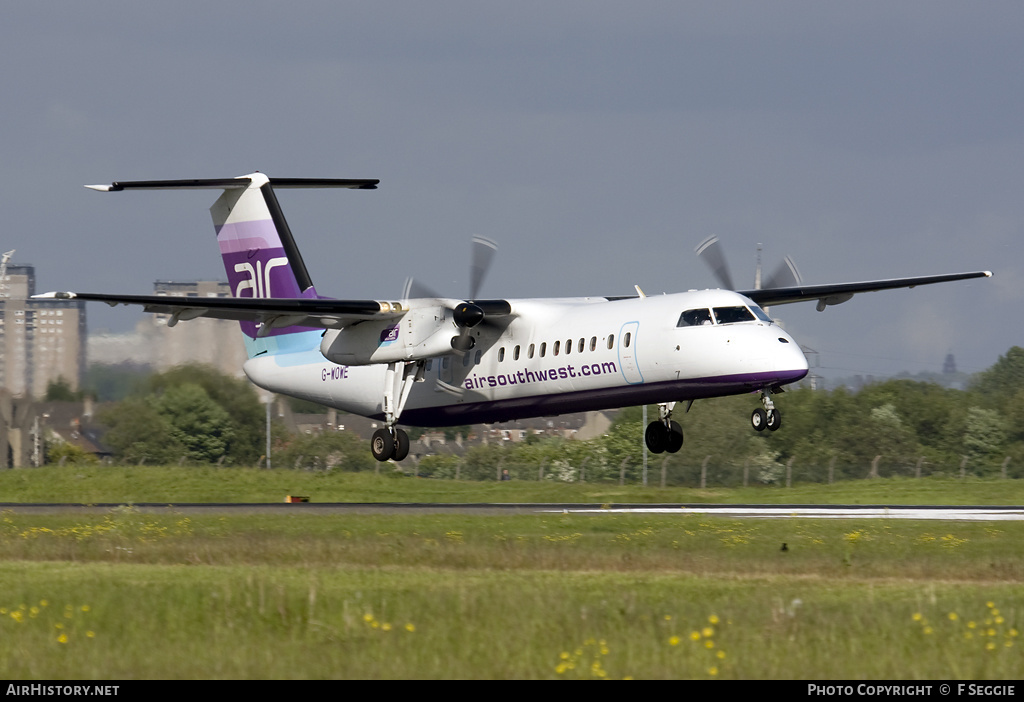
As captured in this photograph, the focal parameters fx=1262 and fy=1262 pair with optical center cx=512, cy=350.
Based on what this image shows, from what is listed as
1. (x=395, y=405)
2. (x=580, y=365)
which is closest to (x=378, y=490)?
(x=395, y=405)

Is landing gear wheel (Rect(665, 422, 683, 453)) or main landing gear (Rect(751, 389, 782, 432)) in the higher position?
main landing gear (Rect(751, 389, 782, 432))

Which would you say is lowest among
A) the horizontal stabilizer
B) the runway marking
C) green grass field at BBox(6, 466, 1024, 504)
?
green grass field at BBox(6, 466, 1024, 504)

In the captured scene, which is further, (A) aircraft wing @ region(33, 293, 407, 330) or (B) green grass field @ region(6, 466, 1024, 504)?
(B) green grass field @ region(6, 466, 1024, 504)

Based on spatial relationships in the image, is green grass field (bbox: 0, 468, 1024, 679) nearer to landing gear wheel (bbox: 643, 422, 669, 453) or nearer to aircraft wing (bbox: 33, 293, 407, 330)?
landing gear wheel (bbox: 643, 422, 669, 453)

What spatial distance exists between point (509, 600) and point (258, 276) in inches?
888

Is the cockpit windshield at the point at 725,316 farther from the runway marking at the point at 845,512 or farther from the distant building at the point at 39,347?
the distant building at the point at 39,347

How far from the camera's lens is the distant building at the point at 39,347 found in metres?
49.9

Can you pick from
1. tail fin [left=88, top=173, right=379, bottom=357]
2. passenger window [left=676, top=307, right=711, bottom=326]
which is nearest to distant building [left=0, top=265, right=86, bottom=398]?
tail fin [left=88, top=173, right=379, bottom=357]

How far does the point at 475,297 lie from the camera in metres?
30.4

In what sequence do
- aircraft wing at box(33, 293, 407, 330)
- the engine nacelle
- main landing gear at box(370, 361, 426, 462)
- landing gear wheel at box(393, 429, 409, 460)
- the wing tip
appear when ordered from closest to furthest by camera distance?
the wing tip
aircraft wing at box(33, 293, 407, 330)
the engine nacelle
main landing gear at box(370, 361, 426, 462)
landing gear wheel at box(393, 429, 409, 460)

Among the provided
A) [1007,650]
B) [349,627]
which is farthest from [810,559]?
[349,627]

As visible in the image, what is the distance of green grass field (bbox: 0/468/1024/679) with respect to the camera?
10750 mm

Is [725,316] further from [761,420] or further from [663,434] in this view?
[663,434]
